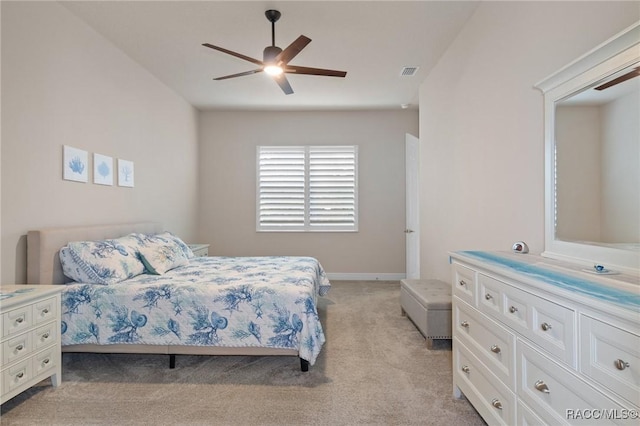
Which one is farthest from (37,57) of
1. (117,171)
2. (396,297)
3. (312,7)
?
(396,297)

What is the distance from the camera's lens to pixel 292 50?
2730 mm

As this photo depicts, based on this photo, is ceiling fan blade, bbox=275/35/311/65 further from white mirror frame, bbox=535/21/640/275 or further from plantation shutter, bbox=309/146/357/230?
plantation shutter, bbox=309/146/357/230

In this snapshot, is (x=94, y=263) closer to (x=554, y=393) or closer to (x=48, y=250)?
(x=48, y=250)

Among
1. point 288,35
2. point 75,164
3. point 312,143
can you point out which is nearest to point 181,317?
point 75,164

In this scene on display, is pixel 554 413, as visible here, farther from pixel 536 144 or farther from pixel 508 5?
pixel 508 5

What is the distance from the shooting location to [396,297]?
4.86m

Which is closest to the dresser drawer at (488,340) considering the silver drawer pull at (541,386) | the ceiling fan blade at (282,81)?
the silver drawer pull at (541,386)

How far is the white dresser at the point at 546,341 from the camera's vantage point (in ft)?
3.46

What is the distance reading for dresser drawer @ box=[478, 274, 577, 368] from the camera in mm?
1255

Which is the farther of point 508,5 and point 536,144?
point 508,5

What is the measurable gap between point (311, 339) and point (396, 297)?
2596 millimetres

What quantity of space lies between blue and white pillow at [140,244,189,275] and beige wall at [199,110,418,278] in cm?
248

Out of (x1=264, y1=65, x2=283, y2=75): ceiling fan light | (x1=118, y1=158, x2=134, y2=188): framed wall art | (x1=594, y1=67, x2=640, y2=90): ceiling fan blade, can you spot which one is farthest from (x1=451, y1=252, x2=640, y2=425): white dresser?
(x1=118, y1=158, x2=134, y2=188): framed wall art

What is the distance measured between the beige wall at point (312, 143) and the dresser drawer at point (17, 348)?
397 centimetres
